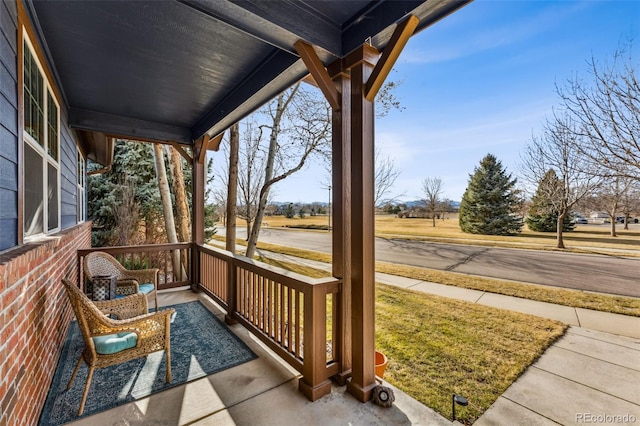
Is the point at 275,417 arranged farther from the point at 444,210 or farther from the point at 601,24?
the point at 444,210

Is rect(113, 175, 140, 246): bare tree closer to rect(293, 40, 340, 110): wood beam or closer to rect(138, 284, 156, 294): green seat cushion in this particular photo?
rect(138, 284, 156, 294): green seat cushion

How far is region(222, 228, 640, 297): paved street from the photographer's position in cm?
668

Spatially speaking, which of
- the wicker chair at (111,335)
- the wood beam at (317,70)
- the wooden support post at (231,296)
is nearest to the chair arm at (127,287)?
the wooden support post at (231,296)

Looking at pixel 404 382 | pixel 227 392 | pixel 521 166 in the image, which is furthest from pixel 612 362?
pixel 521 166

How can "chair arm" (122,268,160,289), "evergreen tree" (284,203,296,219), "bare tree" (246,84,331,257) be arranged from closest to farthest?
1. "chair arm" (122,268,160,289)
2. "bare tree" (246,84,331,257)
3. "evergreen tree" (284,203,296,219)

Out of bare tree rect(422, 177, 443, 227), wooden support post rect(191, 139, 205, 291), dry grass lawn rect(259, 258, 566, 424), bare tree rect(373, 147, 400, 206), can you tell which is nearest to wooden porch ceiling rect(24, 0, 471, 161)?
wooden support post rect(191, 139, 205, 291)

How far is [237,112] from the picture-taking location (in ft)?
12.1

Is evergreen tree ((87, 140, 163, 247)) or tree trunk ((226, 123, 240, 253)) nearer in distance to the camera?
tree trunk ((226, 123, 240, 253))

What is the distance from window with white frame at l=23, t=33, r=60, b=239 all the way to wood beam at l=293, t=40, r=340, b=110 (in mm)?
2019

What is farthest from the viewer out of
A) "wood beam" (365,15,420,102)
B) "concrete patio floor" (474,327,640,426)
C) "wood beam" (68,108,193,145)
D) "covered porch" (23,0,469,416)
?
"wood beam" (68,108,193,145)

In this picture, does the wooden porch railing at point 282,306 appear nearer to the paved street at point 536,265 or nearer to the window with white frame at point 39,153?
the window with white frame at point 39,153

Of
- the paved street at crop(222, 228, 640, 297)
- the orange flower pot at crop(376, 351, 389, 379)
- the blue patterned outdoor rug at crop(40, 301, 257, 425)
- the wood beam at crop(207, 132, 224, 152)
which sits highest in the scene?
the wood beam at crop(207, 132, 224, 152)

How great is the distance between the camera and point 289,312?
2477 millimetres

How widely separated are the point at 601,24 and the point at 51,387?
332 inches
